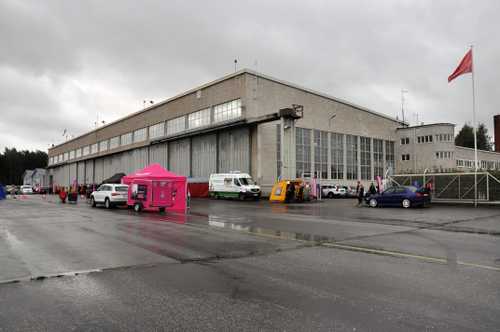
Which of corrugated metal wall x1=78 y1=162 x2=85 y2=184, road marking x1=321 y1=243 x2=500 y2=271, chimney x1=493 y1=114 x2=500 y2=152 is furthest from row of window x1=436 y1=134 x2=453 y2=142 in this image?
corrugated metal wall x1=78 y1=162 x2=85 y2=184

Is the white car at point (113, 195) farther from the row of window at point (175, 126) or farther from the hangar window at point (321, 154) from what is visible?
the hangar window at point (321, 154)

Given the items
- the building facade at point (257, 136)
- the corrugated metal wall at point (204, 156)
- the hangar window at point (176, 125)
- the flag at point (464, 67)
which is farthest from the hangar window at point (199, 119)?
the flag at point (464, 67)

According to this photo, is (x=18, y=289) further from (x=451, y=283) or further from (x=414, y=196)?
(x=414, y=196)

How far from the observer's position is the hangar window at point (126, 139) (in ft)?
213

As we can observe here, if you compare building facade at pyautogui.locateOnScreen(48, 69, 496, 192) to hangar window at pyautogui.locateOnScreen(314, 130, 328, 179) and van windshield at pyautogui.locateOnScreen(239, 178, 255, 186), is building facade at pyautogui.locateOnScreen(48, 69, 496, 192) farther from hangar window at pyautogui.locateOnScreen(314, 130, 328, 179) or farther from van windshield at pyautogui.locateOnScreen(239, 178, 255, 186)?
van windshield at pyautogui.locateOnScreen(239, 178, 255, 186)

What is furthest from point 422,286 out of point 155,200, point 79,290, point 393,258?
point 155,200

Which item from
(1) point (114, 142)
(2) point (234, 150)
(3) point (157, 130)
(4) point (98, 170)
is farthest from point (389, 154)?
(4) point (98, 170)

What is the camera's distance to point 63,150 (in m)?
98.2

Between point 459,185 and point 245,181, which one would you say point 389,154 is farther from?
point 459,185

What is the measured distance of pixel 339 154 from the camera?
5216cm

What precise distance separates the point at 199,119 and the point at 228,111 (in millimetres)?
6485

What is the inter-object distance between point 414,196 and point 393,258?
55.7ft

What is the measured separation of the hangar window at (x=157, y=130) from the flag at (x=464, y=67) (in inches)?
1574

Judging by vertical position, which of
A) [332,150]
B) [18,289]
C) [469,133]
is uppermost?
[469,133]
